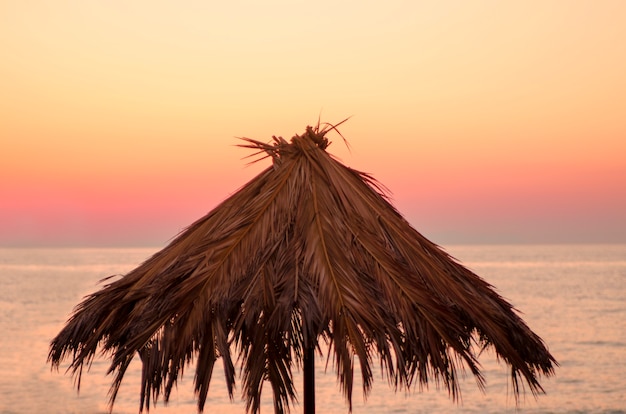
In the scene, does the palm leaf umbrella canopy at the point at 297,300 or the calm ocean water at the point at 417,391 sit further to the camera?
the calm ocean water at the point at 417,391

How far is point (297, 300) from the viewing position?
5.73m

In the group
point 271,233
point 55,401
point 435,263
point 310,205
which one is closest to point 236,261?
point 271,233

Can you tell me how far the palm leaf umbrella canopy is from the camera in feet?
18.8

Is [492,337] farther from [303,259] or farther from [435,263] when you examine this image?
[303,259]

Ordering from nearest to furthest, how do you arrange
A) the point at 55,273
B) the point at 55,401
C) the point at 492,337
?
the point at 492,337 → the point at 55,401 → the point at 55,273

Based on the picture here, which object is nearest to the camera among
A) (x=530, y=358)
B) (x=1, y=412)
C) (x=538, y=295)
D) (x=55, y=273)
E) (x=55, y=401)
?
(x=530, y=358)

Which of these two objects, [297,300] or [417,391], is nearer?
[297,300]

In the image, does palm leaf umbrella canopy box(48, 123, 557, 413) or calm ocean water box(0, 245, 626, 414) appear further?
calm ocean water box(0, 245, 626, 414)

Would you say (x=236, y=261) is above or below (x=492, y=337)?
above

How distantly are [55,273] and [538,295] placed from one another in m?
64.9

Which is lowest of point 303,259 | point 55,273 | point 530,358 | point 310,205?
point 530,358

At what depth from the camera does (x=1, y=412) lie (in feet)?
69.4

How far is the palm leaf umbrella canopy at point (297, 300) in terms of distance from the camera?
5738mm

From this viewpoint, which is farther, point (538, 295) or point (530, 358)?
point (538, 295)
